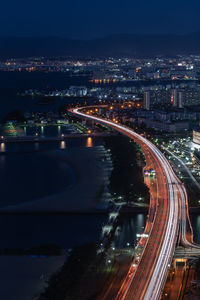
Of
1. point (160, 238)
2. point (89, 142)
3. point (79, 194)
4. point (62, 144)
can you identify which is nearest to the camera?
point (160, 238)

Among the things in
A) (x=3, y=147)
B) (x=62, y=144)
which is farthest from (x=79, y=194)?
(x=3, y=147)

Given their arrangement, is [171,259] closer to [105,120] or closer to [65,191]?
[65,191]

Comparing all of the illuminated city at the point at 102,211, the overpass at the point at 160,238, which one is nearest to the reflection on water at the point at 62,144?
the illuminated city at the point at 102,211

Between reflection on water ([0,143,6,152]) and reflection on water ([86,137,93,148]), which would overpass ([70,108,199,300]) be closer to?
reflection on water ([86,137,93,148])

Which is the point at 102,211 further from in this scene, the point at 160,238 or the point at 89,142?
the point at 89,142

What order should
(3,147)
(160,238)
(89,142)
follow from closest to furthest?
(160,238) < (3,147) < (89,142)

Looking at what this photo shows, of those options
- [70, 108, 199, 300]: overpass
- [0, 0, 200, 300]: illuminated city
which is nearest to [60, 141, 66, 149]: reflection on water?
[0, 0, 200, 300]: illuminated city

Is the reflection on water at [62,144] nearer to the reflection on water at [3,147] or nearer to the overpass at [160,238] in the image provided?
the reflection on water at [3,147]

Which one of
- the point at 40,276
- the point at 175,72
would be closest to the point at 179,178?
the point at 40,276

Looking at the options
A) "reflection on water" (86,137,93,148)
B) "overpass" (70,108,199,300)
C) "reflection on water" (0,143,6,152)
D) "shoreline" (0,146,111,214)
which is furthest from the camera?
"reflection on water" (86,137,93,148)
